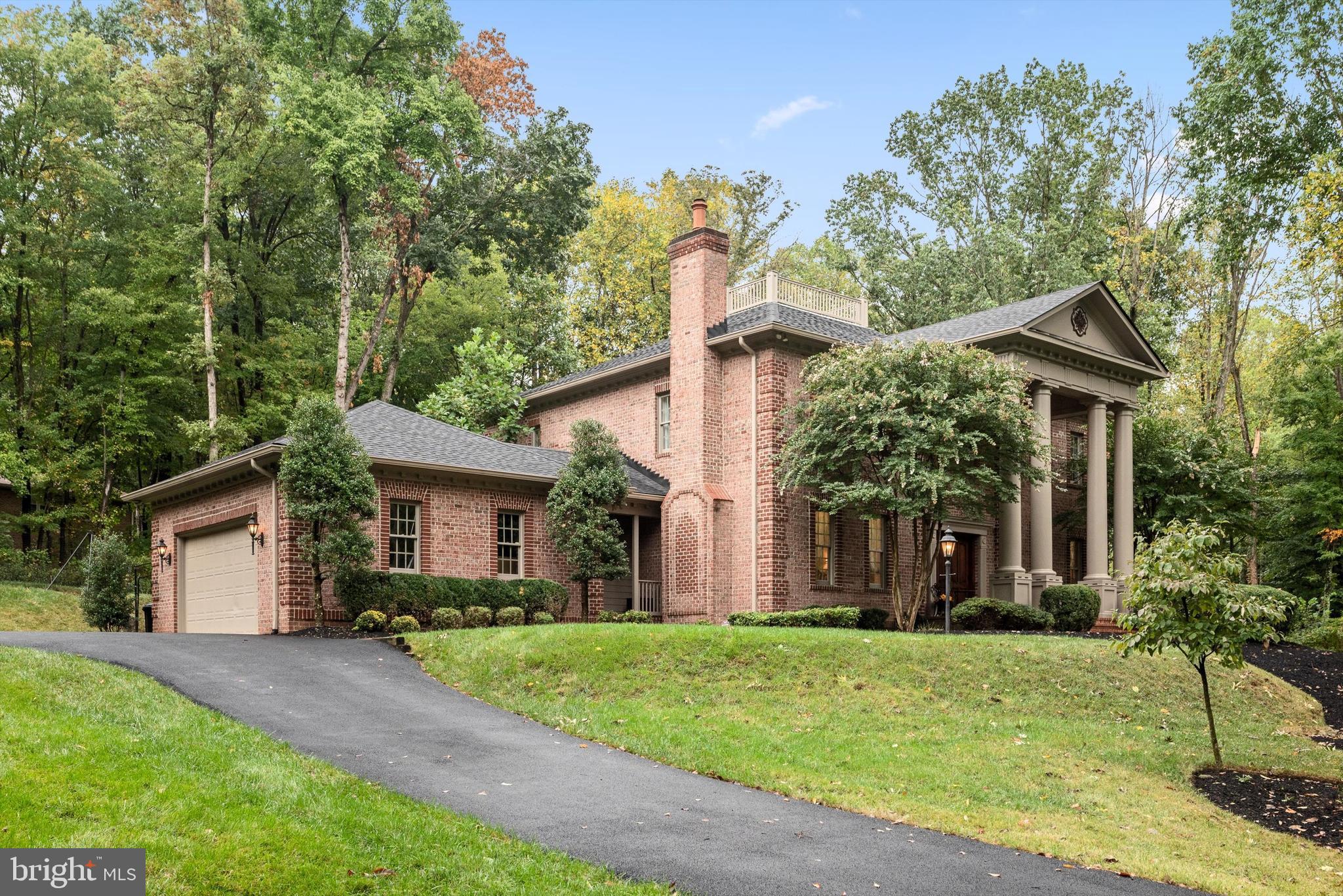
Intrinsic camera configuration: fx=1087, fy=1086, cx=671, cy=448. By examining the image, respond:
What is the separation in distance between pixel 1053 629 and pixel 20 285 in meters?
31.3

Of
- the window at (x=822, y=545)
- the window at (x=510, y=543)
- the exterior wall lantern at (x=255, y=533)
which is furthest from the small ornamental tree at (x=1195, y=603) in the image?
the exterior wall lantern at (x=255, y=533)

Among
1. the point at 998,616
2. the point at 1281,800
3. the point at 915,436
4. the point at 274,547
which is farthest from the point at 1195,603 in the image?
the point at 274,547

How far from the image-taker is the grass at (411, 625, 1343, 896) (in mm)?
9406

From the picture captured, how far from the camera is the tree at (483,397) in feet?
100

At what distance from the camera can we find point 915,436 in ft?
66.0

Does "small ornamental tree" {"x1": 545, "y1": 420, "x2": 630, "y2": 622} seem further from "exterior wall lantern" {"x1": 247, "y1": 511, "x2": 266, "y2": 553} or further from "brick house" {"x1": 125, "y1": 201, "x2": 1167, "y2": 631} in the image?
"exterior wall lantern" {"x1": 247, "y1": 511, "x2": 266, "y2": 553}

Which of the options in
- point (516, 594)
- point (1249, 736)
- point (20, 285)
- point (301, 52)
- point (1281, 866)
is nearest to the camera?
point (1281, 866)

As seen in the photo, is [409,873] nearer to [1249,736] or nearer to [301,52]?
[1249,736]

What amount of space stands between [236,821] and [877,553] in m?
18.8

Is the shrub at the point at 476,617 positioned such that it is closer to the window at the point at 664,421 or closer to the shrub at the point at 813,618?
the shrub at the point at 813,618

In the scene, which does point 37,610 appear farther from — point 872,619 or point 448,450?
point 872,619

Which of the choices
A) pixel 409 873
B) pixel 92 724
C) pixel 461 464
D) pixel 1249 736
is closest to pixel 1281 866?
pixel 1249 736

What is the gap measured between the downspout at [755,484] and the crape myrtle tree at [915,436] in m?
0.97

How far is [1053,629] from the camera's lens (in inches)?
901
